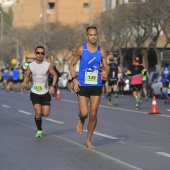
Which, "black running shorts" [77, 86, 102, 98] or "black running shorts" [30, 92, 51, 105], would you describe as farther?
"black running shorts" [30, 92, 51, 105]

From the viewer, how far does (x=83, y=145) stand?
1369 centimetres

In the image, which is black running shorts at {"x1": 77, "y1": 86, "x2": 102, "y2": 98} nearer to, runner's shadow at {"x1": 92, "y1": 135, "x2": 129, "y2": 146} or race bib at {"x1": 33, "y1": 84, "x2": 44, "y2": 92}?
runner's shadow at {"x1": 92, "y1": 135, "x2": 129, "y2": 146}

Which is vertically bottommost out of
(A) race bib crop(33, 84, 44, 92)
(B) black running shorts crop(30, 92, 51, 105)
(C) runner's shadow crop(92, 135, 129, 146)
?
(C) runner's shadow crop(92, 135, 129, 146)

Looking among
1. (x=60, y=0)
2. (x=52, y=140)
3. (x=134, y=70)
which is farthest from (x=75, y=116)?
(x=60, y=0)

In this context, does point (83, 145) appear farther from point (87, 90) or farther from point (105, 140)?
point (105, 140)

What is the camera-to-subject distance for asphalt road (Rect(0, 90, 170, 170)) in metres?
11.0

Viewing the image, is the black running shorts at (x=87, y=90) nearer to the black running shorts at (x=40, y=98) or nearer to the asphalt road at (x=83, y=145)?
the asphalt road at (x=83, y=145)

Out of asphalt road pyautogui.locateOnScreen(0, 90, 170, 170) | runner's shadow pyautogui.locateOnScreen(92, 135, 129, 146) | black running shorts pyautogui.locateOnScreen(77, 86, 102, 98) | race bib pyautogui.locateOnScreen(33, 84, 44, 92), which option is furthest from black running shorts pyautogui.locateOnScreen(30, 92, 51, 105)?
black running shorts pyautogui.locateOnScreen(77, 86, 102, 98)

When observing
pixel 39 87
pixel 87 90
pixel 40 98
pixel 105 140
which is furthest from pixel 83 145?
pixel 39 87

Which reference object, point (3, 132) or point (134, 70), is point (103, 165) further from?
point (134, 70)

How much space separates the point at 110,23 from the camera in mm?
58188

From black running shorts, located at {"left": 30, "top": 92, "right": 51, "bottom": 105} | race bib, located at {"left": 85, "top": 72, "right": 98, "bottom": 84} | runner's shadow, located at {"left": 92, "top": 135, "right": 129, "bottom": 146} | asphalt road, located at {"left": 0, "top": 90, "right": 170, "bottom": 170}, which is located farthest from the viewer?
black running shorts, located at {"left": 30, "top": 92, "right": 51, "bottom": 105}

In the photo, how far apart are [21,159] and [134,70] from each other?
53.4 ft

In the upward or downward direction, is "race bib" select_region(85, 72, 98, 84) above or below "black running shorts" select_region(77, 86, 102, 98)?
above
